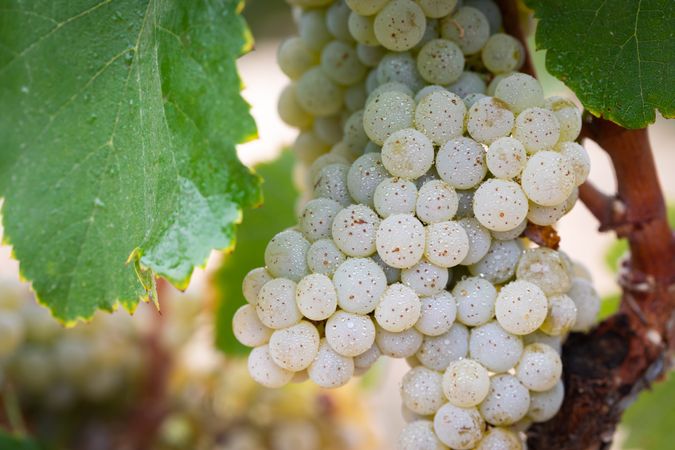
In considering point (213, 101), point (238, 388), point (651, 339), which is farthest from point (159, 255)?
point (238, 388)

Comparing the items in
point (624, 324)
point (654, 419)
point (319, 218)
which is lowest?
point (654, 419)

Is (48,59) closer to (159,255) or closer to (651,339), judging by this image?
(159,255)

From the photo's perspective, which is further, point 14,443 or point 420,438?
point 14,443

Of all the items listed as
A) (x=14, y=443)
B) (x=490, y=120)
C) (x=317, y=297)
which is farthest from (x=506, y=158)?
(x=14, y=443)

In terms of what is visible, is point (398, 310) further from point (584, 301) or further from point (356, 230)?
point (584, 301)

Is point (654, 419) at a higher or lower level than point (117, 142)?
lower

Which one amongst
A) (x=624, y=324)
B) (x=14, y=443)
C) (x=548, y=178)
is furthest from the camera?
(x=14, y=443)
